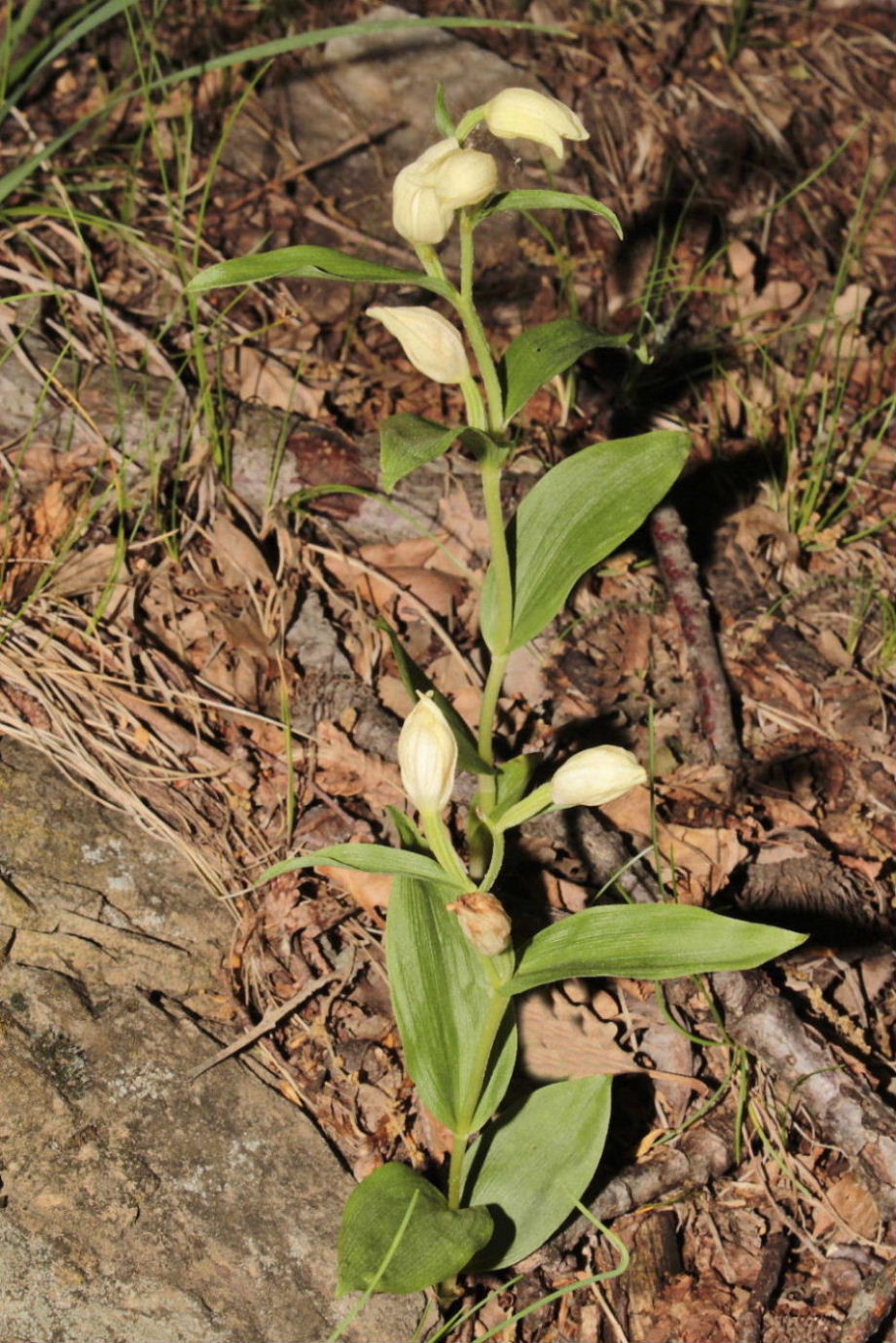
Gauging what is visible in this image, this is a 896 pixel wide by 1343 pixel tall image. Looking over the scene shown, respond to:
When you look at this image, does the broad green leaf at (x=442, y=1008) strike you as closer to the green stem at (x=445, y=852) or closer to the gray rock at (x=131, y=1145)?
the green stem at (x=445, y=852)

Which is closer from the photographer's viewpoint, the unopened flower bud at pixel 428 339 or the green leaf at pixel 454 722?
the unopened flower bud at pixel 428 339

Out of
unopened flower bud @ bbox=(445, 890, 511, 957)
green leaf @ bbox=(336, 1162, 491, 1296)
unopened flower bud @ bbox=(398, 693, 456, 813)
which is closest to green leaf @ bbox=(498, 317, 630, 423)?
unopened flower bud @ bbox=(398, 693, 456, 813)

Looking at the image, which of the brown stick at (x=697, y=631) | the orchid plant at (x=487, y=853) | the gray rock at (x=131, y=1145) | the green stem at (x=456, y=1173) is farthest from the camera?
the brown stick at (x=697, y=631)

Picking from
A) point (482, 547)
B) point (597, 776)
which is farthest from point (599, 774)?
point (482, 547)

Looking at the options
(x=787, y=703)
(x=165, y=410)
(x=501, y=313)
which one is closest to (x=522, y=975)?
(x=787, y=703)

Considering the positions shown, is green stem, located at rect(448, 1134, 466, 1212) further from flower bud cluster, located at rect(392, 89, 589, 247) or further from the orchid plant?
flower bud cluster, located at rect(392, 89, 589, 247)

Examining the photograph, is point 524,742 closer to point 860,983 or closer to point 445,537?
point 445,537

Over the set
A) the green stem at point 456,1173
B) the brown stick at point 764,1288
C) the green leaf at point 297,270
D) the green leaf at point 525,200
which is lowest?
the brown stick at point 764,1288

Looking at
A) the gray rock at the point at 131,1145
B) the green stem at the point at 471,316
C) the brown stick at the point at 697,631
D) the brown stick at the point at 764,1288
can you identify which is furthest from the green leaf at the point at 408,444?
the brown stick at the point at 764,1288
